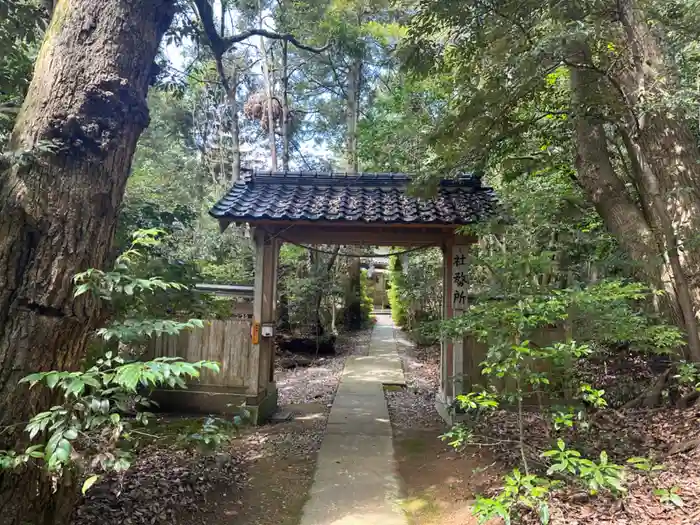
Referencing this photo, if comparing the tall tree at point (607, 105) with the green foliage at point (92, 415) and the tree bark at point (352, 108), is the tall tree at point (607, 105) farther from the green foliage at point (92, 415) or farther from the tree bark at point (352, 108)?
the tree bark at point (352, 108)

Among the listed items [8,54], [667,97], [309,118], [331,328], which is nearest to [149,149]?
[309,118]

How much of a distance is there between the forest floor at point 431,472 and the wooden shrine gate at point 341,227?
73 cm

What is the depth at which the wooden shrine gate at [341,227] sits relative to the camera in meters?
5.94

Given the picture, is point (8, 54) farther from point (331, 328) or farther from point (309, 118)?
point (309, 118)

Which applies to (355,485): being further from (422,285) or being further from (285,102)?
(285,102)

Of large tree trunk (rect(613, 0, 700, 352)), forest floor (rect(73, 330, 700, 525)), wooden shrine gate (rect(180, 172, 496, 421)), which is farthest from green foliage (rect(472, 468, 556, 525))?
wooden shrine gate (rect(180, 172, 496, 421))

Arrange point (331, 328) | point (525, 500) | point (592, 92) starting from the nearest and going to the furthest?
point (525, 500) < point (592, 92) < point (331, 328)

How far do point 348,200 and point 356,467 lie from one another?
356cm

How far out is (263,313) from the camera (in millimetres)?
6273

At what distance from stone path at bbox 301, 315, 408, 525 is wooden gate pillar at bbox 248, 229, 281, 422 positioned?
985mm

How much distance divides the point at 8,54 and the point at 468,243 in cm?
536

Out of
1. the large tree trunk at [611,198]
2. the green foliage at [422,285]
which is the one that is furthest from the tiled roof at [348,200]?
the green foliage at [422,285]

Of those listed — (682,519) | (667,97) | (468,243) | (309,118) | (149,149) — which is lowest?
(682,519)

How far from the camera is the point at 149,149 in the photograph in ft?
51.2
